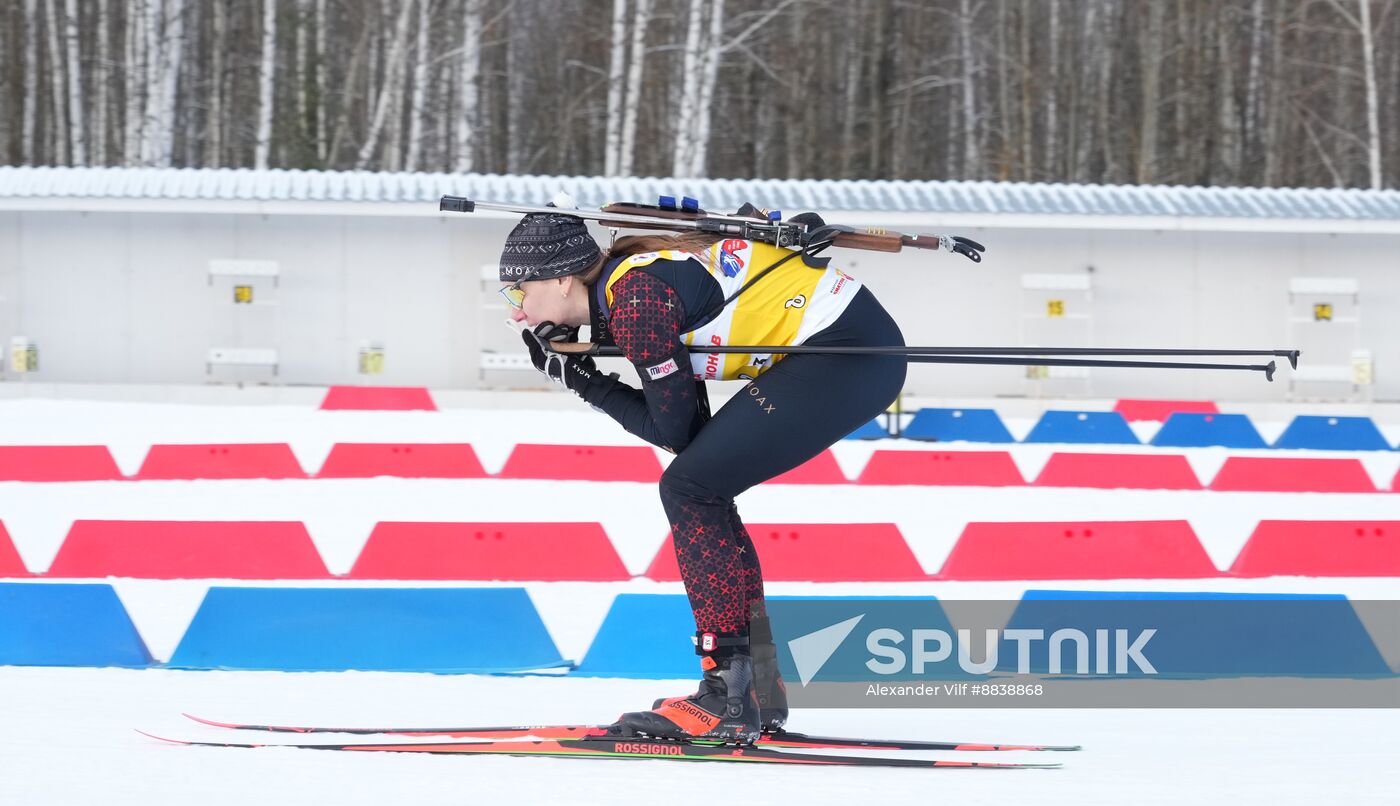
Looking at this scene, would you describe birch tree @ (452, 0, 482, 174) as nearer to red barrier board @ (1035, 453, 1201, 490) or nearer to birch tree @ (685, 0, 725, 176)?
birch tree @ (685, 0, 725, 176)

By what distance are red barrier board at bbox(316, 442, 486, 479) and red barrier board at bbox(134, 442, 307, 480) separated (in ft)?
0.90

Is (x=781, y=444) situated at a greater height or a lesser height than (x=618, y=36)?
lesser

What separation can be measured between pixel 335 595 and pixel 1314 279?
50.6ft

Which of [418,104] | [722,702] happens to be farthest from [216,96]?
[722,702]

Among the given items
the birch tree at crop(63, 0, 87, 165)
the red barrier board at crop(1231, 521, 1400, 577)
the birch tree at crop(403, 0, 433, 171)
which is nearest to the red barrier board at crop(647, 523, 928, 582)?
the red barrier board at crop(1231, 521, 1400, 577)

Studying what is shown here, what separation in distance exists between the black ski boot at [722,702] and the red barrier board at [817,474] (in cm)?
673

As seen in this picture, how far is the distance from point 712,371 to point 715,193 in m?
14.5

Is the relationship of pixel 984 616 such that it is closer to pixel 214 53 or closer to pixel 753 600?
pixel 753 600

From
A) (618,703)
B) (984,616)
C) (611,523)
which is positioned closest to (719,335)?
(618,703)

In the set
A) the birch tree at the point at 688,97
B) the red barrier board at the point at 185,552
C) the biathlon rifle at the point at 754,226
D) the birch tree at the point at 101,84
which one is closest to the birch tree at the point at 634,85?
the birch tree at the point at 688,97

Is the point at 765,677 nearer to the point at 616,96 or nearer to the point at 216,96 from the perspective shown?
the point at 616,96

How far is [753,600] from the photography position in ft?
13.1

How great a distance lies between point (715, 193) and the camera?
59.7 feet

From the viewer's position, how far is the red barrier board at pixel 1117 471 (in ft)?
36.0
